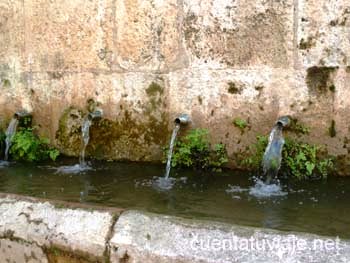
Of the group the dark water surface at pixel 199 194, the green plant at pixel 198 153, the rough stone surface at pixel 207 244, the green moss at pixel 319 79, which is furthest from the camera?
the green plant at pixel 198 153

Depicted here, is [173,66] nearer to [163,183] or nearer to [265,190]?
[163,183]

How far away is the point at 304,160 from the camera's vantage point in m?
3.75

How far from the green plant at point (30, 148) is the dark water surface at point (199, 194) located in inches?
8.2

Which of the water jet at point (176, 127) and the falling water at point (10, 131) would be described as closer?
the water jet at point (176, 127)

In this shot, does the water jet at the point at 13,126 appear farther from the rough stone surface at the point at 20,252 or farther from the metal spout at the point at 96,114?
the rough stone surface at the point at 20,252

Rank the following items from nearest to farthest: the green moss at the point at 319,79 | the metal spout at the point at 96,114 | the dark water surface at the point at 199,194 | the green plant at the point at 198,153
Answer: the dark water surface at the point at 199,194
the green moss at the point at 319,79
the green plant at the point at 198,153
the metal spout at the point at 96,114

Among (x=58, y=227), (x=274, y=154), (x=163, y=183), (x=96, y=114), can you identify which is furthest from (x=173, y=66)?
(x=58, y=227)

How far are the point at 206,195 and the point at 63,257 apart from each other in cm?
144

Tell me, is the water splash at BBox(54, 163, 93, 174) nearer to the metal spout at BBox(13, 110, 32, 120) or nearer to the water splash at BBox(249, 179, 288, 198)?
the metal spout at BBox(13, 110, 32, 120)

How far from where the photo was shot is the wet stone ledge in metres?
1.90

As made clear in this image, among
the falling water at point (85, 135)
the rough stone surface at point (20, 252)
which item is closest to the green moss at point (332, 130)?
the falling water at point (85, 135)

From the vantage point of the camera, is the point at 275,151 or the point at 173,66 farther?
the point at 173,66

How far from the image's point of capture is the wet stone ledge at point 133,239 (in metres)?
1.90

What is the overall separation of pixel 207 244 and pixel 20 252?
2.89 ft
